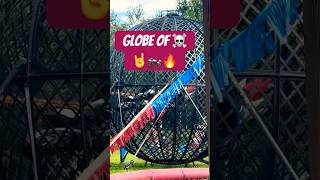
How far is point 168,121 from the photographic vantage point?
24.0 feet

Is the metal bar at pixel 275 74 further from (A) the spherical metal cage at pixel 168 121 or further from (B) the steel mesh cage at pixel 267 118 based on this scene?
(A) the spherical metal cage at pixel 168 121

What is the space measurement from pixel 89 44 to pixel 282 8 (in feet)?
2.98

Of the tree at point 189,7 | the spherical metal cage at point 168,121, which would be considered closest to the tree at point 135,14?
the tree at point 189,7

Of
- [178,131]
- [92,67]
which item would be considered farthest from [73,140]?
[178,131]

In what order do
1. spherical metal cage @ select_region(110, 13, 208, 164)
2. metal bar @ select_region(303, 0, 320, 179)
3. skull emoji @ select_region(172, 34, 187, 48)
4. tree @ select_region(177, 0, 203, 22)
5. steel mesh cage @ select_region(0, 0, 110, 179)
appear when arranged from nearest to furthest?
1. steel mesh cage @ select_region(0, 0, 110, 179)
2. metal bar @ select_region(303, 0, 320, 179)
3. spherical metal cage @ select_region(110, 13, 208, 164)
4. skull emoji @ select_region(172, 34, 187, 48)
5. tree @ select_region(177, 0, 203, 22)

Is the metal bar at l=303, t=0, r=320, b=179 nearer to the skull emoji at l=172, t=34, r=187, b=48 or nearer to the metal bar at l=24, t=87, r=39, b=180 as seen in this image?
the metal bar at l=24, t=87, r=39, b=180

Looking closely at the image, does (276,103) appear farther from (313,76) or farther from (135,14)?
(135,14)

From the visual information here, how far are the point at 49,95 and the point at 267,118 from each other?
1.01m

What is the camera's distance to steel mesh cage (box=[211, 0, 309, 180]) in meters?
2.23

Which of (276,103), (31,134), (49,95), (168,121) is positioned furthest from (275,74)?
(168,121)

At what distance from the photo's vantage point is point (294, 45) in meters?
2.27

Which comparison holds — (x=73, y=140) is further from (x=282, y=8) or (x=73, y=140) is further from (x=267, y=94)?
(x=282, y=8)

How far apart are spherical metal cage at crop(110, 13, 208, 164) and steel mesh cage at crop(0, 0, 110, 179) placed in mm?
5082

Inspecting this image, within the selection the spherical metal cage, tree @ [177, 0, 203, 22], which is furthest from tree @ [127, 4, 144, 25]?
the spherical metal cage
